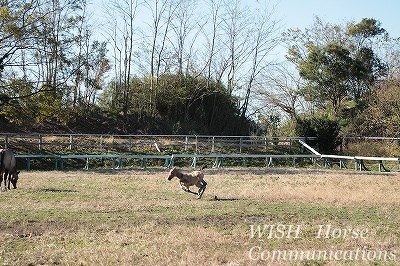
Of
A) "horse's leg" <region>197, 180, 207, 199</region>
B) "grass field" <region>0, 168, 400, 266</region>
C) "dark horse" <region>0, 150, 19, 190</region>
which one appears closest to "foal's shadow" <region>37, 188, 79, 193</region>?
"grass field" <region>0, 168, 400, 266</region>

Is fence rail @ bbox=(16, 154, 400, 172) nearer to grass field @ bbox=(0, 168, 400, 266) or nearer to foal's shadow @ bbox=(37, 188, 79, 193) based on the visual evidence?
foal's shadow @ bbox=(37, 188, 79, 193)

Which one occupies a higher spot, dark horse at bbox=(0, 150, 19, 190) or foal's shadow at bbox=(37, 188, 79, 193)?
dark horse at bbox=(0, 150, 19, 190)

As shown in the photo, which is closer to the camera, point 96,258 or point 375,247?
point 96,258

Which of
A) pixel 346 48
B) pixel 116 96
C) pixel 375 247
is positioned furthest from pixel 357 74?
pixel 375 247

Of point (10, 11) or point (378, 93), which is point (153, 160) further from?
point (378, 93)

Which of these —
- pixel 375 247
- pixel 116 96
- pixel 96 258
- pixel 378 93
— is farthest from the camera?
pixel 116 96

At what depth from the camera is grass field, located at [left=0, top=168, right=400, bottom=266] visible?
23.4 ft

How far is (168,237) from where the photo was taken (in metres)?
8.30

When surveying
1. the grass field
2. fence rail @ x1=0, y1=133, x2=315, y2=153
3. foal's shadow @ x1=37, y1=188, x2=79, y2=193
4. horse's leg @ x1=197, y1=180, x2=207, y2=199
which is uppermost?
fence rail @ x1=0, y1=133, x2=315, y2=153

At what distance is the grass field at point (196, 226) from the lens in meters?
7.13

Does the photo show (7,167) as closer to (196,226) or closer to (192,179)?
(192,179)

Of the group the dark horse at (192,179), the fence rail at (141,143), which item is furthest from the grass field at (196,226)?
the fence rail at (141,143)

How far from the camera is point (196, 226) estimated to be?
939 cm

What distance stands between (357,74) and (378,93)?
282 inches
